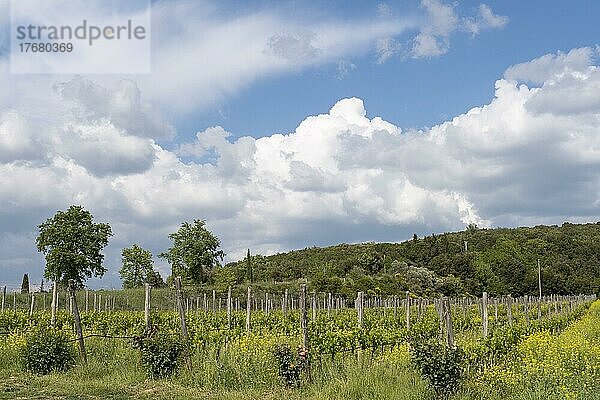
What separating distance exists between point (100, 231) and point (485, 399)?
417 inches

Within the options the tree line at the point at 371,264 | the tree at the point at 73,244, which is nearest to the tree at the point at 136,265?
the tree line at the point at 371,264

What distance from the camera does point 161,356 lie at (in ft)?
41.9

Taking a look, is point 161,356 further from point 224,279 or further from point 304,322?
point 224,279

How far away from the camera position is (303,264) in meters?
72.8

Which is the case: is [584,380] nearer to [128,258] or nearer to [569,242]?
[128,258]

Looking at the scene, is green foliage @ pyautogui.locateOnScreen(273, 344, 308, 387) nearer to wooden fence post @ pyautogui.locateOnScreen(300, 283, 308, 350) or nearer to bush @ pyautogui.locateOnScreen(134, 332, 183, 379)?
wooden fence post @ pyautogui.locateOnScreen(300, 283, 308, 350)

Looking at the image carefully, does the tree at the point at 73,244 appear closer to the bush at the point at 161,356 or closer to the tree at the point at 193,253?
the bush at the point at 161,356

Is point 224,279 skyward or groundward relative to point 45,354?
skyward

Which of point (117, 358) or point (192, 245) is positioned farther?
point (192, 245)

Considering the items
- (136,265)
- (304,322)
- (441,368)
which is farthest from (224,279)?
(441,368)

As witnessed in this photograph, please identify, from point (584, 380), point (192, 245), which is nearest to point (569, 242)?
point (192, 245)

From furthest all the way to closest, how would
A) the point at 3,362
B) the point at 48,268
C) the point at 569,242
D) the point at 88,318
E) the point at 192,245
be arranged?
the point at 569,242 < the point at 192,245 < the point at 88,318 < the point at 48,268 < the point at 3,362

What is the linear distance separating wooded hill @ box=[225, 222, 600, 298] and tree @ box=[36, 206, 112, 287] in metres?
Answer: 27.6

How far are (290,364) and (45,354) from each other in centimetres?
558
